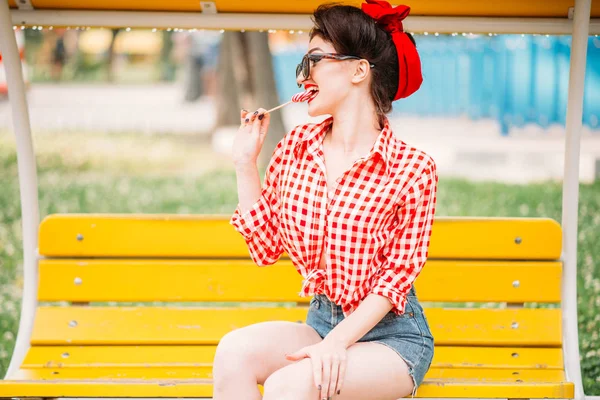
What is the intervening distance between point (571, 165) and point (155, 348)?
1.76 meters

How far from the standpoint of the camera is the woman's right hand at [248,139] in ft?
9.45

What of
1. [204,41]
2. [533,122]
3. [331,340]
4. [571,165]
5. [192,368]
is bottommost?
[192,368]

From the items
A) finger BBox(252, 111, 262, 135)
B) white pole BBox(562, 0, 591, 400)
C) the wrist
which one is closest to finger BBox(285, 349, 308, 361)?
the wrist

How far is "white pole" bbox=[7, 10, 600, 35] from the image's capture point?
338cm

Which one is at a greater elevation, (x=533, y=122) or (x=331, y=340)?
(x=533, y=122)

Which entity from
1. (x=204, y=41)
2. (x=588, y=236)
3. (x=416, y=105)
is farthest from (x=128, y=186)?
(x=204, y=41)

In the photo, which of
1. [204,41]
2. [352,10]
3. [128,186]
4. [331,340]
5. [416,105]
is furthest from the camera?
[204,41]

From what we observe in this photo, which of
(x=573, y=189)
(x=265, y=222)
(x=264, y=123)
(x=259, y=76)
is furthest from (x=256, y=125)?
(x=259, y=76)

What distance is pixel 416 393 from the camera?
2.83 meters

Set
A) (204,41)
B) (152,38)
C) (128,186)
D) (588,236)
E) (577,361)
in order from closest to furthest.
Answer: (577,361)
(588,236)
(128,186)
(204,41)
(152,38)

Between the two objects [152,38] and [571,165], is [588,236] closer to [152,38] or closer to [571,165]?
[571,165]

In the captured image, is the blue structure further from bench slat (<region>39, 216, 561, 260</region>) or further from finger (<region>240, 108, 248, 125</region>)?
finger (<region>240, 108, 248, 125</region>)

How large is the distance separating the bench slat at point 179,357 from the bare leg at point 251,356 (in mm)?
714

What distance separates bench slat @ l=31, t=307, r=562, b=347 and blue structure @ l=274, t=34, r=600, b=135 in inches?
473
